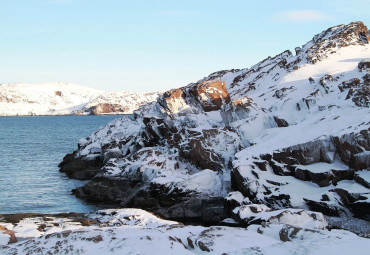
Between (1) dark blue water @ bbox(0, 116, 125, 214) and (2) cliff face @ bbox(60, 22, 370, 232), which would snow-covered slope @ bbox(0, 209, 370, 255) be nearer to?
(2) cliff face @ bbox(60, 22, 370, 232)

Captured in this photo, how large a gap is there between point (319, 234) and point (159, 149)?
32365mm

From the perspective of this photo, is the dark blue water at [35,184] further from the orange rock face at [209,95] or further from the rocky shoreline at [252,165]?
the orange rock face at [209,95]

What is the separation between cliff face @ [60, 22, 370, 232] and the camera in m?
33.0

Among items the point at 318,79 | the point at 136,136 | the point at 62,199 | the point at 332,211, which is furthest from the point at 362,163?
the point at 136,136

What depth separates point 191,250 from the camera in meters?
20.1

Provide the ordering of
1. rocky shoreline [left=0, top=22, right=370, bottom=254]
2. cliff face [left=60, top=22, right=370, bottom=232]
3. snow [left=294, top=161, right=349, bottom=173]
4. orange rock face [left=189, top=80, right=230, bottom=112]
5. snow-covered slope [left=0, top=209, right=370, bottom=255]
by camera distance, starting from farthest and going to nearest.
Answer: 1. orange rock face [left=189, top=80, right=230, bottom=112]
2. snow [left=294, top=161, right=349, bottom=173]
3. cliff face [left=60, top=22, right=370, bottom=232]
4. rocky shoreline [left=0, top=22, right=370, bottom=254]
5. snow-covered slope [left=0, top=209, right=370, bottom=255]

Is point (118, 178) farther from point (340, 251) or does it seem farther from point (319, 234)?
point (340, 251)

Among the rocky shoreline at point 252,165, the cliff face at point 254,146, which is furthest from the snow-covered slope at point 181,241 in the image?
the cliff face at point 254,146

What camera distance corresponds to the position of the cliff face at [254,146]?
3303 cm

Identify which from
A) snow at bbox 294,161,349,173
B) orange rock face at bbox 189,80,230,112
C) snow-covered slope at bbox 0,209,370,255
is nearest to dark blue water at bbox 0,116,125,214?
snow-covered slope at bbox 0,209,370,255

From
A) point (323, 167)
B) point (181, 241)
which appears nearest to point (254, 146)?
point (323, 167)

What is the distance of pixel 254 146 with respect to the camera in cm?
4116

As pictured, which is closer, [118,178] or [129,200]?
[129,200]

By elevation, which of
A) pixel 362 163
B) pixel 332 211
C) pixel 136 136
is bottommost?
pixel 332 211
